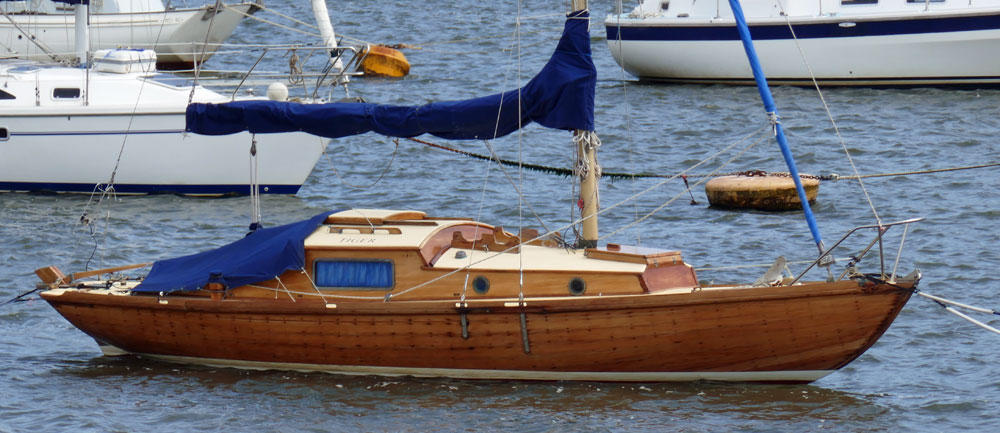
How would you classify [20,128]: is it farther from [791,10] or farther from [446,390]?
[791,10]

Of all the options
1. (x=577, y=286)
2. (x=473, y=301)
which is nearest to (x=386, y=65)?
(x=473, y=301)

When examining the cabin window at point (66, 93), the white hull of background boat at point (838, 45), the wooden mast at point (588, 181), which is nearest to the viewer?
the wooden mast at point (588, 181)

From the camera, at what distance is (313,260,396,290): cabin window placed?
49.9 ft

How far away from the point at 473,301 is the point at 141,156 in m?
11.9

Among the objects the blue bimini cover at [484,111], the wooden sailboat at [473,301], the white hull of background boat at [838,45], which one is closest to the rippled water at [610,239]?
the wooden sailboat at [473,301]

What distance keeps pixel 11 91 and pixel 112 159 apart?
87.9 inches

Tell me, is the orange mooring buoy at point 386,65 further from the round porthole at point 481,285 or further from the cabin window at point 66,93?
the round porthole at point 481,285

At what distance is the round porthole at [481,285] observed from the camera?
14.8 m

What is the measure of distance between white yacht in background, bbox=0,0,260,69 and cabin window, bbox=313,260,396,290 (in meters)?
21.7

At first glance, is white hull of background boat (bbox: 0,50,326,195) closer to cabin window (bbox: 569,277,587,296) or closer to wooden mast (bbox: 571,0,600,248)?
wooden mast (bbox: 571,0,600,248)

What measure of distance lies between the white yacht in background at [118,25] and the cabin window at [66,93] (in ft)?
36.9

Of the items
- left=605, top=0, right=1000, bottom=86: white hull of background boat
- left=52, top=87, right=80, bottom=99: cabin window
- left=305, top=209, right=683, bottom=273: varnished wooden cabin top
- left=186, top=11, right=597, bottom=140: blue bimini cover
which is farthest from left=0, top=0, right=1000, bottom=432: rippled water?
left=186, top=11, right=597, bottom=140: blue bimini cover

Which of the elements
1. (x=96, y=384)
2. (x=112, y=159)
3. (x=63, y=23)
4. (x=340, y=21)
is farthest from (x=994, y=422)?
(x=340, y=21)

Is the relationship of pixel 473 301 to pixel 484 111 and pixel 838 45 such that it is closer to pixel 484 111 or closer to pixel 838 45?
pixel 484 111
